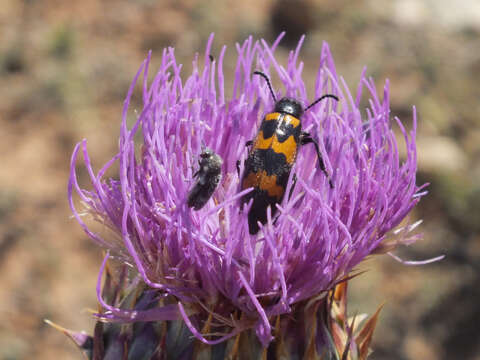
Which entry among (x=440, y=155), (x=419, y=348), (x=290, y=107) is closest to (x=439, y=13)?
(x=440, y=155)

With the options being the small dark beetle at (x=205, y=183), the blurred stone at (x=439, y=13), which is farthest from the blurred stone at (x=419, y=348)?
the blurred stone at (x=439, y=13)

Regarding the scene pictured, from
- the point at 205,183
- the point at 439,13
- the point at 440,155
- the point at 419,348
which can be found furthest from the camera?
the point at 439,13

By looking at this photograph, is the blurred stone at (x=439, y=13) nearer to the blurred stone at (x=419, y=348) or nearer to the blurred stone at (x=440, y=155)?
the blurred stone at (x=440, y=155)

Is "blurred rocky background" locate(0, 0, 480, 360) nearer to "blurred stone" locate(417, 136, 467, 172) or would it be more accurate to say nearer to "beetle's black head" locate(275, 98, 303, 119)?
"blurred stone" locate(417, 136, 467, 172)

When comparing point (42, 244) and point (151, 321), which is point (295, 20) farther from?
point (151, 321)

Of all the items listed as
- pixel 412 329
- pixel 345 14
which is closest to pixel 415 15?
pixel 345 14

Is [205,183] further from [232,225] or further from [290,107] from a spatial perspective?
[290,107]

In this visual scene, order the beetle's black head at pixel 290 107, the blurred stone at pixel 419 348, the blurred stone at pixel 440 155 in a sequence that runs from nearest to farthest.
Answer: the beetle's black head at pixel 290 107 < the blurred stone at pixel 419 348 < the blurred stone at pixel 440 155
